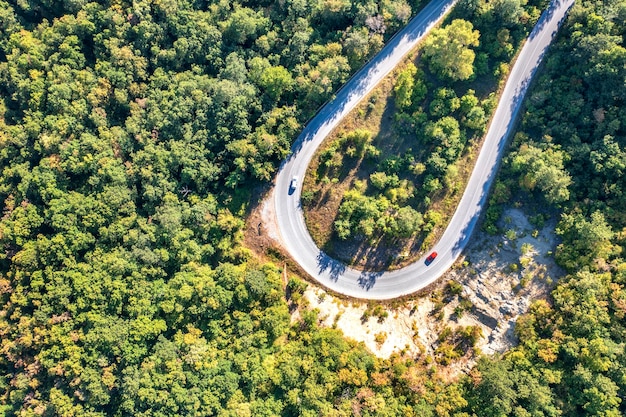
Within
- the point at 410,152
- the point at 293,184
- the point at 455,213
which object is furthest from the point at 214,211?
the point at 455,213

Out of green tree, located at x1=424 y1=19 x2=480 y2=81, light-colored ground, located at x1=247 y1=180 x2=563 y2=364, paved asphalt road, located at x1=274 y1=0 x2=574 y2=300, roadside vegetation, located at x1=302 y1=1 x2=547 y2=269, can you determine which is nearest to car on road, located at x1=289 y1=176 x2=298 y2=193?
paved asphalt road, located at x1=274 y1=0 x2=574 y2=300

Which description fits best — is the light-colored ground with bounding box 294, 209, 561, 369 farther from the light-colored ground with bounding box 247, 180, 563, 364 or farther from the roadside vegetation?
the roadside vegetation

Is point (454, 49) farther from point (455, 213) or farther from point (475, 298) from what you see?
point (475, 298)

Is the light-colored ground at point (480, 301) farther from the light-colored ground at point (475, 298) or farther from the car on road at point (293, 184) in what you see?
the car on road at point (293, 184)

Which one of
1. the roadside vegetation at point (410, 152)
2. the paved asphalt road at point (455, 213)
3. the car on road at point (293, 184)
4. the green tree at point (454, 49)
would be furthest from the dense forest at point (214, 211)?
the roadside vegetation at point (410, 152)

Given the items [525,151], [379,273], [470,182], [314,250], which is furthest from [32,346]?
[525,151]

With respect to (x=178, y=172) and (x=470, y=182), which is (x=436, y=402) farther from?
(x=178, y=172)
